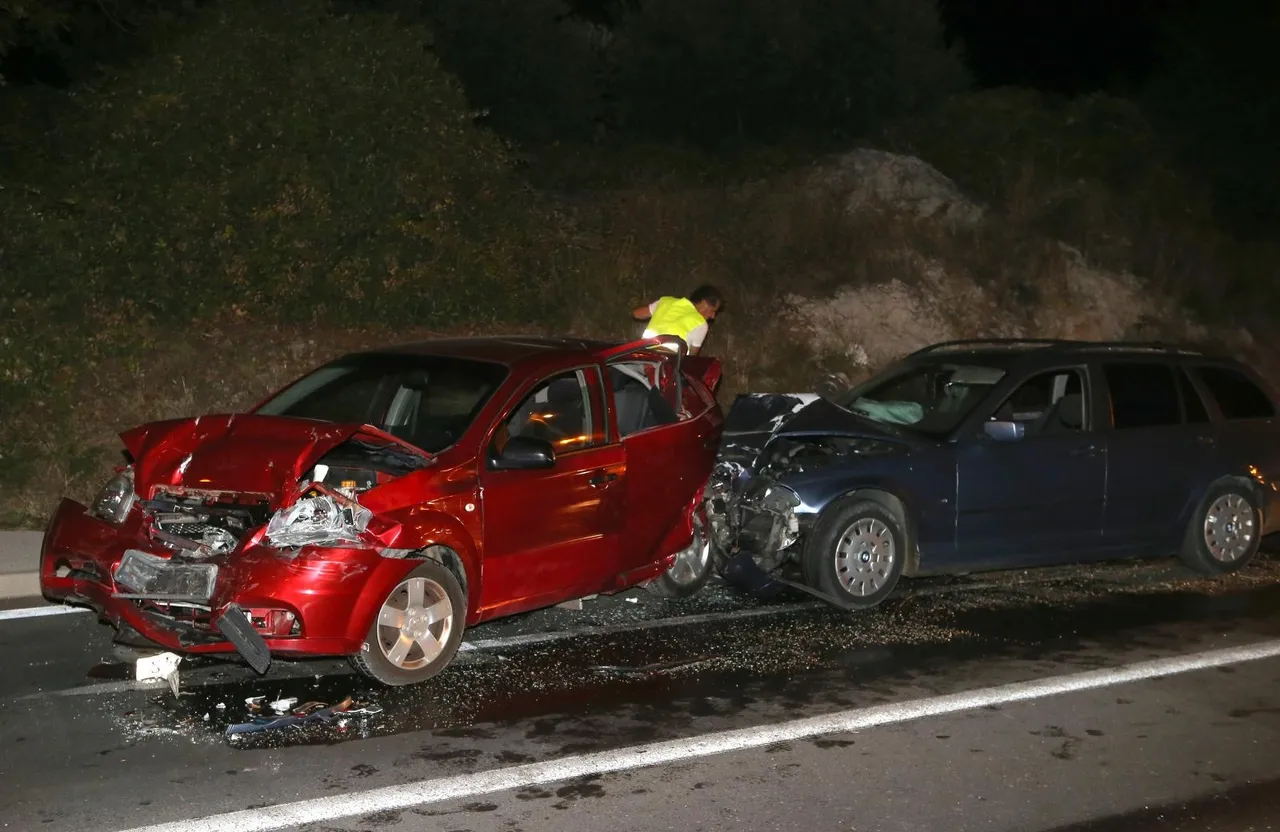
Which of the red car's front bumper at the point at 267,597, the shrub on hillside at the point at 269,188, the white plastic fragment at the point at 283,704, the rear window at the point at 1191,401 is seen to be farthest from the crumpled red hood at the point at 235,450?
the shrub on hillside at the point at 269,188

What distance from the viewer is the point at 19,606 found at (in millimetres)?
8805

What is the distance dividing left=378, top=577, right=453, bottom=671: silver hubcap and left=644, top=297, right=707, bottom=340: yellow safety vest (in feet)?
17.5

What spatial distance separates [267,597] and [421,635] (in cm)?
85

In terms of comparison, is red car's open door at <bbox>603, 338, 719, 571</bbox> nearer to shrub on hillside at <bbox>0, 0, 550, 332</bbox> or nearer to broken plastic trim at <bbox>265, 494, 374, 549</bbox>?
broken plastic trim at <bbox>265, 494, 374, 549</bbox>

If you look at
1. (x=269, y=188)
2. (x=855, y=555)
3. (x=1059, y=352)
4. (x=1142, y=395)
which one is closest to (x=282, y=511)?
(x=855, y=555)

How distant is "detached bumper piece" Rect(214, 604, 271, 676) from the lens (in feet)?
21.0

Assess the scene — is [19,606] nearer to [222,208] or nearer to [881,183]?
[222,208]

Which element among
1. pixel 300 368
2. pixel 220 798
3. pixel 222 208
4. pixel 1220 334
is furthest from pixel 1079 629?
pixel 1220 334

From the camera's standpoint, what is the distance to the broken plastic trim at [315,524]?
6641 millimetres

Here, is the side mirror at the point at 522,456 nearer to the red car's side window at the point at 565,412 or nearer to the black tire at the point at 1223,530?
the red car's side window at the point at 565,412

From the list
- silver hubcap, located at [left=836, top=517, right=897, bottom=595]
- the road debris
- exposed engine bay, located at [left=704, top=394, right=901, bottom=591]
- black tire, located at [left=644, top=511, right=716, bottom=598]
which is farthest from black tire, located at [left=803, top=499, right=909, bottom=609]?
the road debris

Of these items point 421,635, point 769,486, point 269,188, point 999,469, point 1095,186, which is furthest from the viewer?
point 1095,186

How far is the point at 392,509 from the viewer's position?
6.88 meters

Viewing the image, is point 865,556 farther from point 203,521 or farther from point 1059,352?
point 203,521
